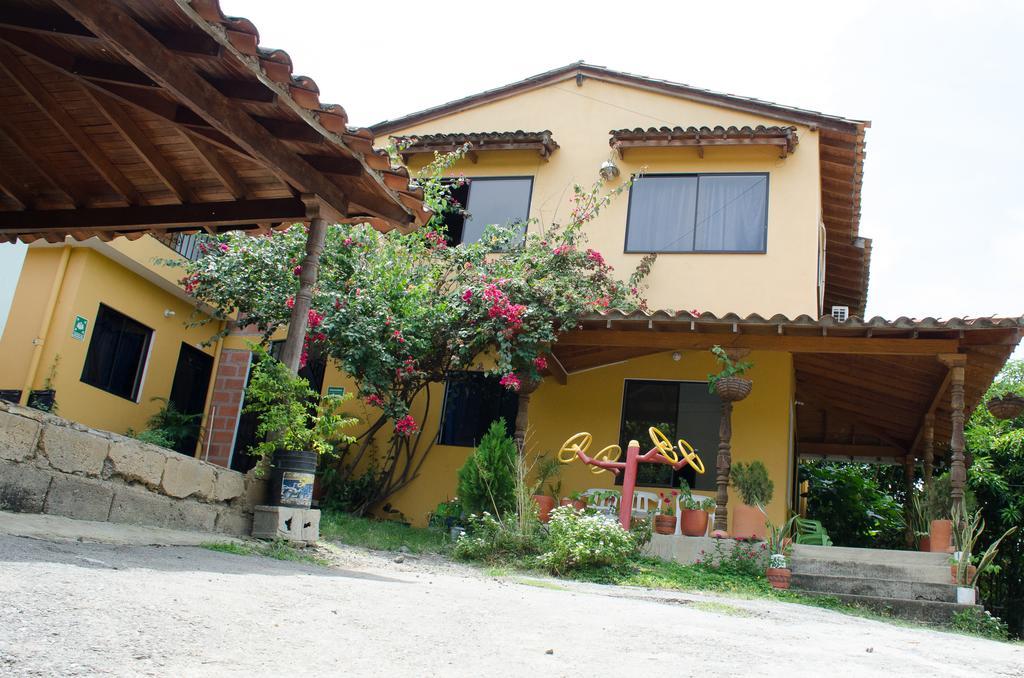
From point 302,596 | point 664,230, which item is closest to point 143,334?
point 664,230

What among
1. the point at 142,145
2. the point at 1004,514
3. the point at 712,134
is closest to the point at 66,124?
the point at 142,145

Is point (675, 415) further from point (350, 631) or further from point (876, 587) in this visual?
point (350, 631)

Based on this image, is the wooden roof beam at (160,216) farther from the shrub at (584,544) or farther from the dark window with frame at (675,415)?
the dark window with frame at (675,415)

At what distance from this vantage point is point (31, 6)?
18.1 feet

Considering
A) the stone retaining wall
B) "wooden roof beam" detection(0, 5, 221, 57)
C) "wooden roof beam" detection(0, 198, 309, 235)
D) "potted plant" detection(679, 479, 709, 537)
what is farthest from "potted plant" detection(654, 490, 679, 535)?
"wooden roof beam" detection(0, 5, 221, 57)

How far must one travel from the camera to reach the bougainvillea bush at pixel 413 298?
1077cm

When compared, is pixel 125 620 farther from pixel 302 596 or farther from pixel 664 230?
pixel 664 230

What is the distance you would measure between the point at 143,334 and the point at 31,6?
353 inches

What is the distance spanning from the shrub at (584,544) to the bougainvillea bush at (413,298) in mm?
2421

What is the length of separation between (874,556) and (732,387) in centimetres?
225

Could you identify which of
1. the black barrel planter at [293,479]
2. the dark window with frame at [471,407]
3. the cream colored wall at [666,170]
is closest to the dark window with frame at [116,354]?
the dark window with frame at [471,407]

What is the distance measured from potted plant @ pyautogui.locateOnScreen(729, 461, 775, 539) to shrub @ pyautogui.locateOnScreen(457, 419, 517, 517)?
8.11 feet

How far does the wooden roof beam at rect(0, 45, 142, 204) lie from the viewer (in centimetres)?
630

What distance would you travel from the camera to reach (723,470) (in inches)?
398
